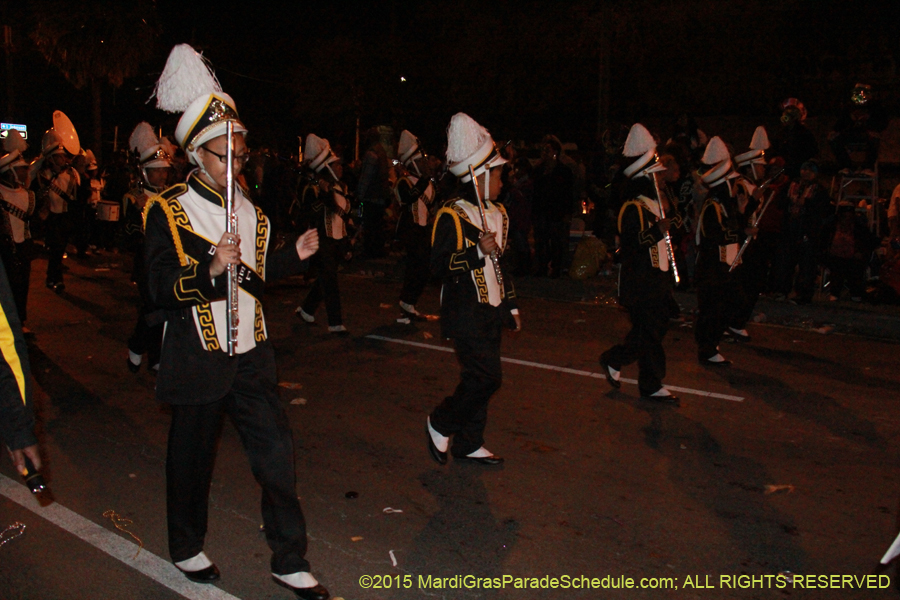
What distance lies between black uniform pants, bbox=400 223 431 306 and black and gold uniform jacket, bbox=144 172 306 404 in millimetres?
6474

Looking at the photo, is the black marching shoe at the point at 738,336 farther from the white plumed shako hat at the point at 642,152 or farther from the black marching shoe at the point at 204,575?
the black marching shoe at the point at 204,575

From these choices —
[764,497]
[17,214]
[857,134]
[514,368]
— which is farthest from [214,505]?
[857,134]

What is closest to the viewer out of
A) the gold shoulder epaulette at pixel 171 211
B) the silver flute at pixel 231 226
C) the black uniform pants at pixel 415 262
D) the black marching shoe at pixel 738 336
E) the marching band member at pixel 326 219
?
the silver flute at pixel 231 226

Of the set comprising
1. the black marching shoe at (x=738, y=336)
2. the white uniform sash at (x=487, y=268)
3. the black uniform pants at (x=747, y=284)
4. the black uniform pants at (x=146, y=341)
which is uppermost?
the white uniform sash at (x=487, y=268)

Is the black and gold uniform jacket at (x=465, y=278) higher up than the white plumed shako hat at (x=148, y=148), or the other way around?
the white plumed shako hat at (x=148, y=148)

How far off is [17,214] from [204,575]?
20.4 feet

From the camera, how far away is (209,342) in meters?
3.72

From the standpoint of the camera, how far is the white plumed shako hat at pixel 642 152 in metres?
6.80

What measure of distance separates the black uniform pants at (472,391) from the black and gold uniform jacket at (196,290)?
1720mm

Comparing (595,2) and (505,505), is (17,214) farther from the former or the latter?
(595,2)

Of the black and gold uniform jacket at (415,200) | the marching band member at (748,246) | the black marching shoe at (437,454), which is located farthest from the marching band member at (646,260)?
the black and gold uniform jacket at (415,200)

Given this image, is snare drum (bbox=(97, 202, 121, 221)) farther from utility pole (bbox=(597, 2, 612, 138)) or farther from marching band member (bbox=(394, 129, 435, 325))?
utility pole (bbox=(597, 2, 612, 138))

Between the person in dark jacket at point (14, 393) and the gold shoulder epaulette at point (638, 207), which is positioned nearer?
the person in dark jacket at point (14, 393)

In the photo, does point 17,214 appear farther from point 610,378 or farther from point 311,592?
point 311,592
